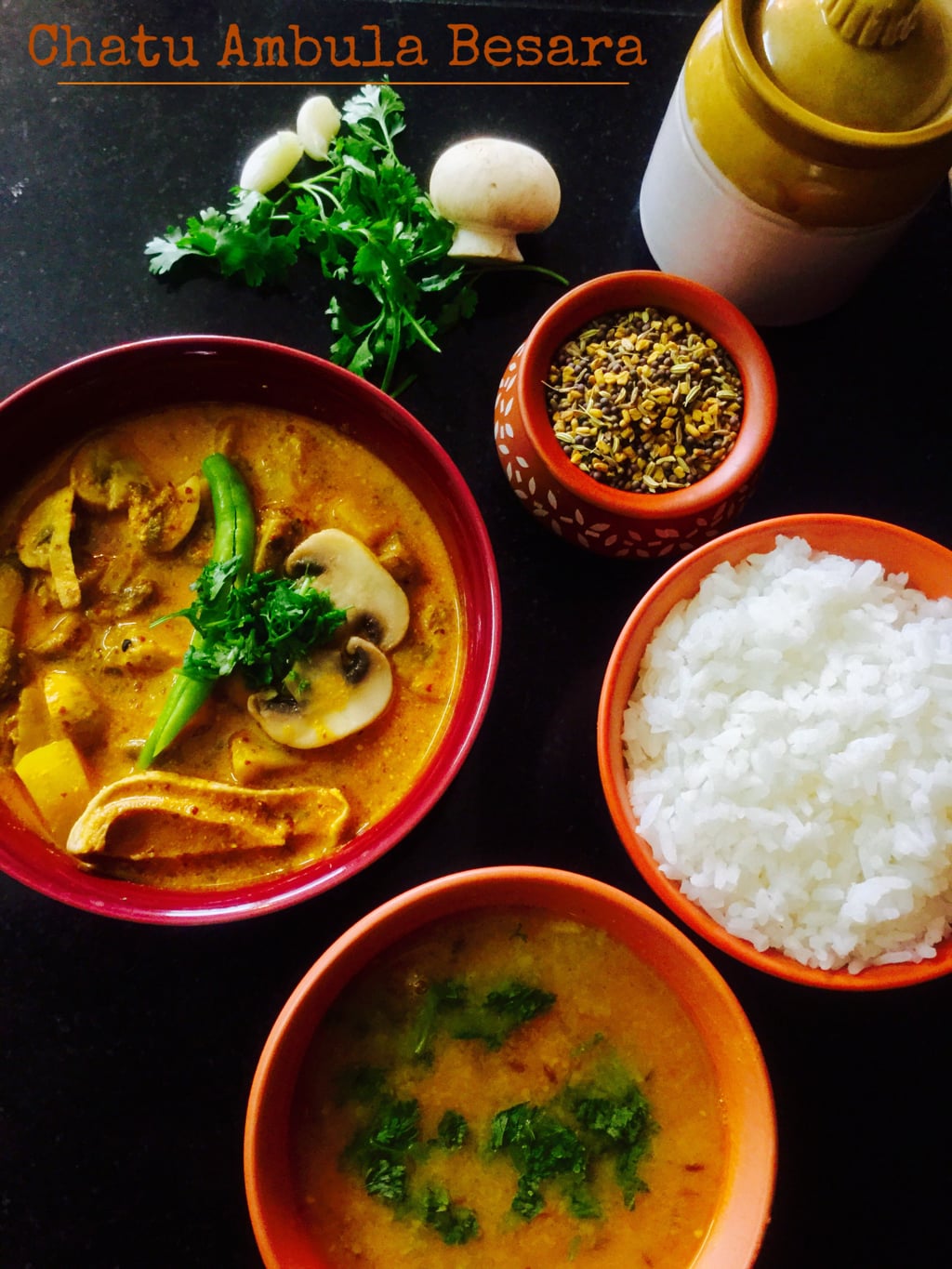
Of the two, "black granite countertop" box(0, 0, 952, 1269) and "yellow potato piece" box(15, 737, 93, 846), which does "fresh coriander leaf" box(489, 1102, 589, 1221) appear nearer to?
"black granite countertop" box(0, 0, 952, 1269)

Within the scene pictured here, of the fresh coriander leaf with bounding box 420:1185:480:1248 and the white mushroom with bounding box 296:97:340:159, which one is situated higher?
Result: the white mushroom with bounding box 296:97:340:159

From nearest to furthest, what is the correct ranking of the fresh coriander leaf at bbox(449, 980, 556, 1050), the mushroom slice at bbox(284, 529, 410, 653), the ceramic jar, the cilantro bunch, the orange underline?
the ceramic jar
the fresh coriander leaf at bbox(449, 980, 556, 1050)
the mushroom slice at bbox(284, 529, 410, 653)
the cilantro bunch
the orange underline

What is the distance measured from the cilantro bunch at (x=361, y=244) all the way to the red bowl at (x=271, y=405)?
0.21 m

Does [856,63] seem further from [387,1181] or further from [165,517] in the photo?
[387,1181]

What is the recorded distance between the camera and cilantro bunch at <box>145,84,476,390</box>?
2.00 metres

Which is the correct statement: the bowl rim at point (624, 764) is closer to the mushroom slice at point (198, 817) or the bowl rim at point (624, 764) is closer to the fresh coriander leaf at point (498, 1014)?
the fresh coriander leaf at point (498, 1014)

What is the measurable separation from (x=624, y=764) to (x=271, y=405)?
947 mm

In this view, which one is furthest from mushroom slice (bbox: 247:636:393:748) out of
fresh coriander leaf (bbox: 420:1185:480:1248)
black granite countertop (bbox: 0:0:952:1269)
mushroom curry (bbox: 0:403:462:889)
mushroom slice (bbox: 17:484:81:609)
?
fresh coriander leaf (bbox: 420:1185:480:1248)

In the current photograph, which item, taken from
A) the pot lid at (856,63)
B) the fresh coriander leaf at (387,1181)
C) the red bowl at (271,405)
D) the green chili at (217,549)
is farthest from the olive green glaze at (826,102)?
the fresh coriander leaf at (387,1181)

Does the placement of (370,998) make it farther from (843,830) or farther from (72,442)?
(72,442)

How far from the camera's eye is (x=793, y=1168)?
1.98m

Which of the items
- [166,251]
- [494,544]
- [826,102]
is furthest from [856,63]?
[166,251]

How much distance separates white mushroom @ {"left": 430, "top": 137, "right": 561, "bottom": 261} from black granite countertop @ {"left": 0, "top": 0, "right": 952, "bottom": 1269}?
0.42 feet

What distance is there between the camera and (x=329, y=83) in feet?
7.22
